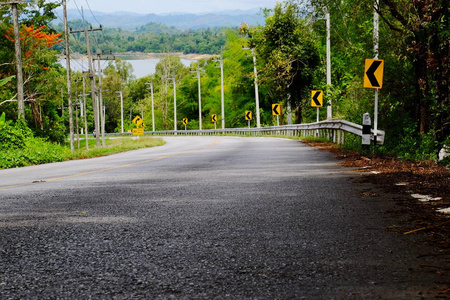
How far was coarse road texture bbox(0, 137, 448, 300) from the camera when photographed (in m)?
3.35

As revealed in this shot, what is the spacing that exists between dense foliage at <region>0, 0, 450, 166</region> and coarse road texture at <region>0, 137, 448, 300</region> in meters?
5.22

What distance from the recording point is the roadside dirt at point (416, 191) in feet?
16.6

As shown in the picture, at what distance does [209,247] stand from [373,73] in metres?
11.1

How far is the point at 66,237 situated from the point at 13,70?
46.7 meters

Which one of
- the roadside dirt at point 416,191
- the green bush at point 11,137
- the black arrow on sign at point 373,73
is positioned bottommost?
the roadside dirt at point 416,191

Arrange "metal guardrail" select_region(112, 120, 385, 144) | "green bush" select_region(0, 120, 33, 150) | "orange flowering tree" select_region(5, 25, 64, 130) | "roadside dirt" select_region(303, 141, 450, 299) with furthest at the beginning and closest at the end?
"orange flowering tree" select_region(5, 25, 64, 130) → "green bush" select_region(0, 120, 33, 150) → "metal guardrail" select_region(112, 120, 385, 144) → "roadside dirt" select_region(303, 141, 450, 299)

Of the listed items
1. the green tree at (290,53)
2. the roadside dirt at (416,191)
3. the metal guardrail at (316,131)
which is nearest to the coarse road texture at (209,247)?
the roadside dirt at (416,191)

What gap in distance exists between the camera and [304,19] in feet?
55.7

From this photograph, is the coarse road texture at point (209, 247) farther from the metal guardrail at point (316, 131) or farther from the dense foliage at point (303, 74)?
the metal guardrail at point (316, 131)

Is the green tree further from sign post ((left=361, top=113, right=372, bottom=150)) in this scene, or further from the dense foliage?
sign post ((left=361, top=113, right=372, bottom=150))

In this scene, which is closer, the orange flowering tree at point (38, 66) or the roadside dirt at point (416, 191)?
the roadside dirt at point (416, 191)

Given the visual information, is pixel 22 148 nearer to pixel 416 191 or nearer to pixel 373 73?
pixel 373 73

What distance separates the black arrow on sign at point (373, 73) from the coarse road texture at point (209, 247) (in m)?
6.76

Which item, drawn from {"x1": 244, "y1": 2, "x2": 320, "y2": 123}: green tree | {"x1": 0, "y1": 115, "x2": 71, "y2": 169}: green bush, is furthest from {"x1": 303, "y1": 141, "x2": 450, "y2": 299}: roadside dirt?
{"x1": 244, "y1": 2, "x2": 320, "y2": 123}: green tree
